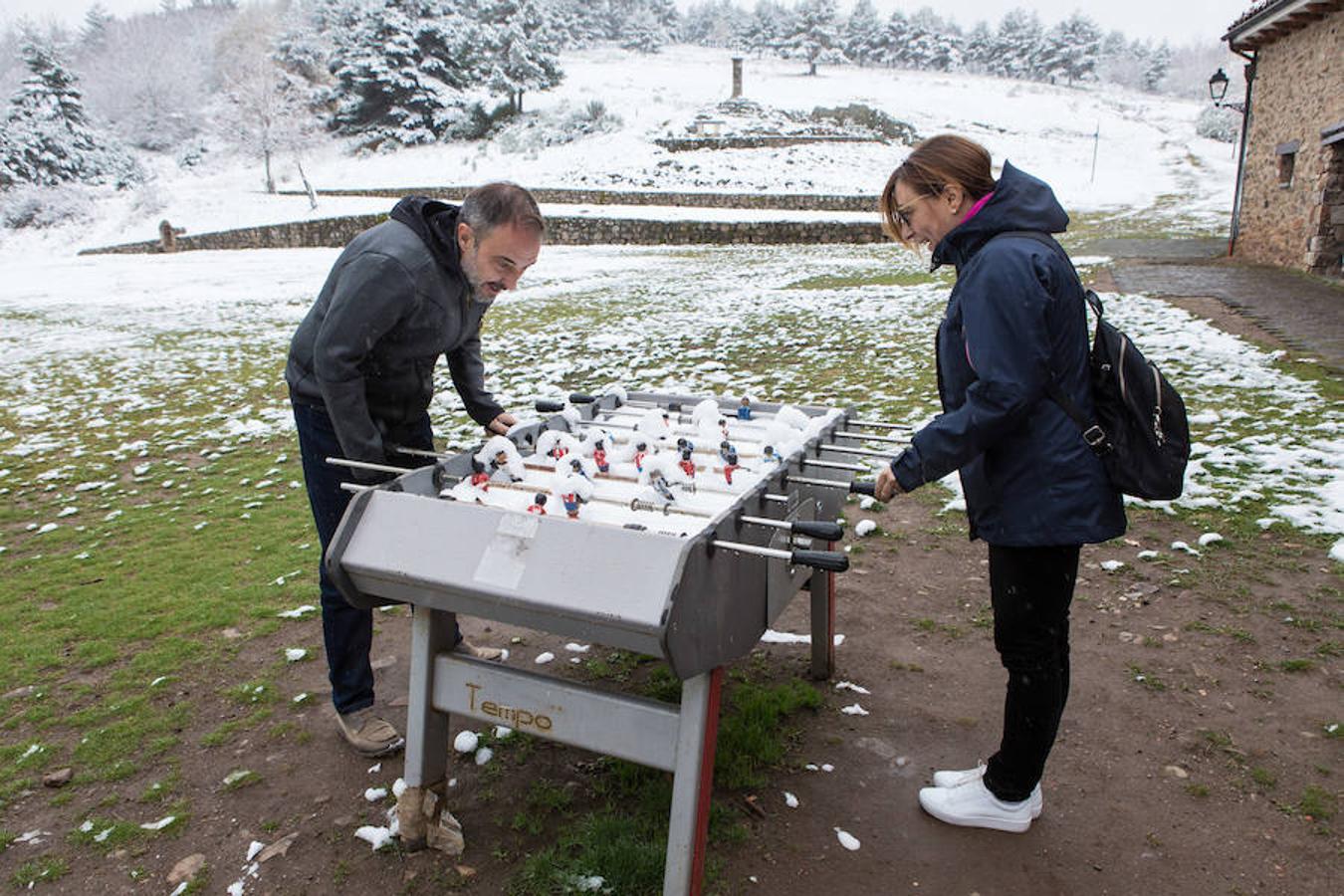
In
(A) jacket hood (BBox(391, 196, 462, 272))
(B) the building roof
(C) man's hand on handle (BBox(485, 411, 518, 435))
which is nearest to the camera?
(A) jacket hood (BBox(391, 196, 462, 272))

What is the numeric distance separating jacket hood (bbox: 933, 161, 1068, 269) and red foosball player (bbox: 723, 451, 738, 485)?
1021 mm

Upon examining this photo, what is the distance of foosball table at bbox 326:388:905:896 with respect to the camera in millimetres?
2170

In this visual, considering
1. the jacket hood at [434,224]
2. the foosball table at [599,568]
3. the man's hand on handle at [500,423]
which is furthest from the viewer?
the man's hand on handle at [500,423]

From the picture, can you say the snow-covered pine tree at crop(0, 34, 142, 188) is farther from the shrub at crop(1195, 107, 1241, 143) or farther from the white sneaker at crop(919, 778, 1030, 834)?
the shrub at crop(1195, 107, 1241, 143)

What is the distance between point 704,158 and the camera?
34.5 m

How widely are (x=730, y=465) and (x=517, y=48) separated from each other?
1650 inches

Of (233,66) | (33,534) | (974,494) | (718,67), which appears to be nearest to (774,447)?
(974,494)

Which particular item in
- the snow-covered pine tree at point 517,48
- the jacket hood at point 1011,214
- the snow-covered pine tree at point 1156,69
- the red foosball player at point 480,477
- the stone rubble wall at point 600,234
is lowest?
the red foosball player at point 480,477

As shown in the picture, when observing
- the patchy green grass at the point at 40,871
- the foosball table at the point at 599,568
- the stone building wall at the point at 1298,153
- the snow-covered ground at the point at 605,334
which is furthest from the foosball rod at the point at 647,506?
the stone building wall at the point at 1298,153

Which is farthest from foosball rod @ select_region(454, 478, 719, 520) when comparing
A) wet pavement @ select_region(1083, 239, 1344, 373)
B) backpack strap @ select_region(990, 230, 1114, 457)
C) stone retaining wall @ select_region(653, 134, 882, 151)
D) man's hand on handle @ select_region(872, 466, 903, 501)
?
stone retaining wall @ select_region(653, 134, 882, 151)

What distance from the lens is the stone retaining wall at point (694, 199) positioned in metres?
27.4

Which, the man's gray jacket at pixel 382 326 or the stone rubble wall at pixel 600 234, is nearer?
the man's gray jacket at pixel 382 326

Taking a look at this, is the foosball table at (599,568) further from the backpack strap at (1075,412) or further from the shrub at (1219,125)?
the shrub at (1219,125)

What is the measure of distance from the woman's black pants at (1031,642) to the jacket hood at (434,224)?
6.97 ft
